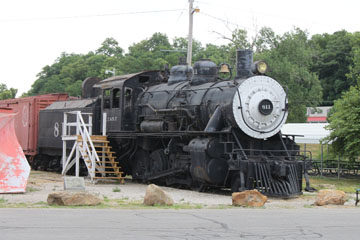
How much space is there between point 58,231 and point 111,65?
7157cm

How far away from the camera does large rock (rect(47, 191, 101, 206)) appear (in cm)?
1217

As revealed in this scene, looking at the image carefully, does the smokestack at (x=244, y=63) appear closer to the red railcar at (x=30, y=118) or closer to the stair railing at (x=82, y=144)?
the stair railing at (x=82, y=144)

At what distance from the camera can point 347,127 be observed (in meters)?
24.0

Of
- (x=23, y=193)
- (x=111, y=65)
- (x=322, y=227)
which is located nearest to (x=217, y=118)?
(x=23, y=193)

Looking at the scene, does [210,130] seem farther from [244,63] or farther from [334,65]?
[334,65]

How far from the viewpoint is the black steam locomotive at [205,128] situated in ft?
52.7

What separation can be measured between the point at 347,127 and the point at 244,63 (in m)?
8.66

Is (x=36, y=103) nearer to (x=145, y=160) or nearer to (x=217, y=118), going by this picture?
(x=145, y=160)

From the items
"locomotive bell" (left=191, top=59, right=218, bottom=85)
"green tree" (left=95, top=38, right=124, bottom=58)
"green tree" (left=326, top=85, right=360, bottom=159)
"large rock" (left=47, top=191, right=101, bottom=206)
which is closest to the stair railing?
"locomotive bell" (left=191, top=59, right=218, bottom=85)

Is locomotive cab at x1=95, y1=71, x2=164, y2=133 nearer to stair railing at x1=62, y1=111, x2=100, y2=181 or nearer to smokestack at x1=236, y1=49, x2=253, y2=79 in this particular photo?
stair railing at x1=62, y1=111, x2=100, y2=181

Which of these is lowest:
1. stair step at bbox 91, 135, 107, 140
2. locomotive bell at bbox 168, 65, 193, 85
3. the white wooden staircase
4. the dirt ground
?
the dirt ground

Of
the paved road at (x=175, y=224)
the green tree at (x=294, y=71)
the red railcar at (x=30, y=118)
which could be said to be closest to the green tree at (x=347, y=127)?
the paved road at (x=175, y=224)

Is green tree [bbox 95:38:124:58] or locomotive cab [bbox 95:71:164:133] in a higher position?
green tree [bbox 95:38:124:58]

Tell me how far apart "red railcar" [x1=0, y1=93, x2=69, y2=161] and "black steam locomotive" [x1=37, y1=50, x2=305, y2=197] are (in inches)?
264
